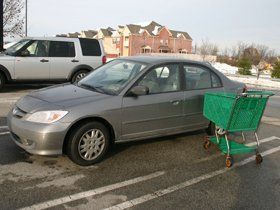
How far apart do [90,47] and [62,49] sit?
1.00 meters

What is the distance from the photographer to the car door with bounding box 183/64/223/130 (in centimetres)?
565

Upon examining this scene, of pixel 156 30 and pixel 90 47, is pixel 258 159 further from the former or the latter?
pixel 156 30

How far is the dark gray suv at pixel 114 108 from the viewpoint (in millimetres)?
4391

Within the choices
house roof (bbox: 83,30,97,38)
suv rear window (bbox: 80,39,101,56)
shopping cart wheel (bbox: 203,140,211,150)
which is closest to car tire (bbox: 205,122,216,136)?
shopping cart wheel (bbox: 203,140,211,150)

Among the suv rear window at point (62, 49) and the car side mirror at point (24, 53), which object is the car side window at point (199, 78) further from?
the car side mirror at point (24, 53)

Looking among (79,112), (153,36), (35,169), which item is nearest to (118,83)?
(79,112)

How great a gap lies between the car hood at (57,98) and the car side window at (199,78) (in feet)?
5.39

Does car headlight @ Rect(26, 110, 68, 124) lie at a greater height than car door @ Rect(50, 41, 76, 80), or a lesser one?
lesser

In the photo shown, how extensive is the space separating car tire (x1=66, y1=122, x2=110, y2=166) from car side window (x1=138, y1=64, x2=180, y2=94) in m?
1.00

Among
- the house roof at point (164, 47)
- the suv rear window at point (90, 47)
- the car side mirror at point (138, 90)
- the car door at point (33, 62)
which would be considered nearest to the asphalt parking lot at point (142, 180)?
the car side mirror at point (138, 90)

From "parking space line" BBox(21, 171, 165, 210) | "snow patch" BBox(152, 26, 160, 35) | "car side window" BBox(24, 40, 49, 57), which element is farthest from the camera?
"snow patch" BBox(152, 26, 160, 35)

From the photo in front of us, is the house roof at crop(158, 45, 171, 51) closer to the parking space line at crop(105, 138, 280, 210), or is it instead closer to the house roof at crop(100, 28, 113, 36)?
the house roof at crop(100, 28, 113, 36)

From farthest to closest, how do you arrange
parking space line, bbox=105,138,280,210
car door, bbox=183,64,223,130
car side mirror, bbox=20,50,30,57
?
car side mirror, bbox=20,50,30,57
car door, bbox=183,64,223,130
parking space line, bbox=105,138,280,210

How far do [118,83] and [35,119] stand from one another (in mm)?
1405
